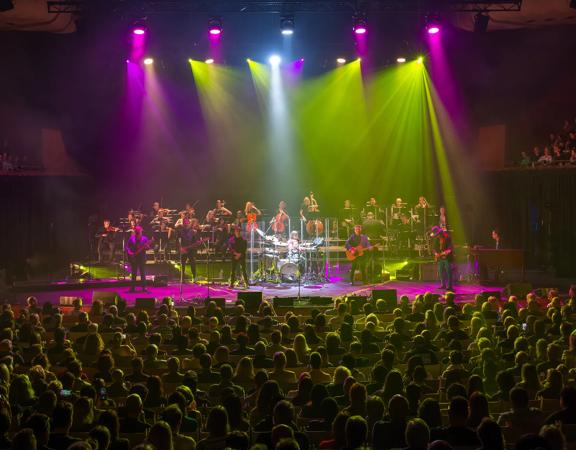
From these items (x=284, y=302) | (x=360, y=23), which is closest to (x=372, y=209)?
(x=360, y=23)

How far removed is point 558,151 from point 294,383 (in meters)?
19.0

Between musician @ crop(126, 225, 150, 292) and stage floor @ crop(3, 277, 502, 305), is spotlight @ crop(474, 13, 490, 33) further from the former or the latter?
musician @ crop(126, 225, 150, 292)

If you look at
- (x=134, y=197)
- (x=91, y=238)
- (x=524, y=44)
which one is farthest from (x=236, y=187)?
(x=524, y=44)

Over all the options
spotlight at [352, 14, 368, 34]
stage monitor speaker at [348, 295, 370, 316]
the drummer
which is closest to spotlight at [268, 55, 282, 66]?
spotlight at [352, 14, 368, 34]

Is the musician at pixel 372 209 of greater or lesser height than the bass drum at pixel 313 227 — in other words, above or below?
above

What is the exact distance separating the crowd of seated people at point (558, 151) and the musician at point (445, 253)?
22.3 feet

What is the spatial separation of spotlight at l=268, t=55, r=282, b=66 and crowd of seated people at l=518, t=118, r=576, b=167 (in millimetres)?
10303

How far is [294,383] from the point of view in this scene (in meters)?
9.15

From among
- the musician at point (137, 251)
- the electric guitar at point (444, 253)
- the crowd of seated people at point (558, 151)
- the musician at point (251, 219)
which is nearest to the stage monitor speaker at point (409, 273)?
the electric guitar at point (444, 253)

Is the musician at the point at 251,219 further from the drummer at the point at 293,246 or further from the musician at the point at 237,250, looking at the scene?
the drummer at the point at 293,246

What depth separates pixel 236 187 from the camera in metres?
32.0

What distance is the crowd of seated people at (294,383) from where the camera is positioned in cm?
632

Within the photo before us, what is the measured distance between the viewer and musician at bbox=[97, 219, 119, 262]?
85.3 ft

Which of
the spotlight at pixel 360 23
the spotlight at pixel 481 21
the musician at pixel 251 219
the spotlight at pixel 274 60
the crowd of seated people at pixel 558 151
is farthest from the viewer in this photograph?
the spotlight at pixel 274 60
